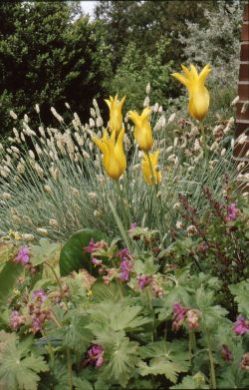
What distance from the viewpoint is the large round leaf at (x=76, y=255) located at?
2754 mm

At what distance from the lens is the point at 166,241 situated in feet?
10.9

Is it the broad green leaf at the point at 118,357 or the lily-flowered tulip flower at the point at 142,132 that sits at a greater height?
the lily-flowered tulip flower at the point at 142,132

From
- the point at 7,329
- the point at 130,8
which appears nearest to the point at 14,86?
the point at 7,329

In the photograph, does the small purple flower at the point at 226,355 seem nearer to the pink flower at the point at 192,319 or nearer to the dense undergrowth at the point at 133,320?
the dense undergrowth at the point at 133,320

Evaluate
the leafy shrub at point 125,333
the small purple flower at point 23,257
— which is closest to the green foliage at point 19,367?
the leafy shrub at point 125,333

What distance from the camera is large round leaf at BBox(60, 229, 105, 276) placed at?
2754mm

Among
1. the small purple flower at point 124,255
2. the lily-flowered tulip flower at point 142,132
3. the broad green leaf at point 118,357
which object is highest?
the lily-flowered tulip flower at point 142,132

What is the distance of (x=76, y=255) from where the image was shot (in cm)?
276

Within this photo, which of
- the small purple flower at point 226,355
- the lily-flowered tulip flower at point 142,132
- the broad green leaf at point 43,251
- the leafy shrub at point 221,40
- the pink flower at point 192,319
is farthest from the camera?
the leafy shrub at point 221,40

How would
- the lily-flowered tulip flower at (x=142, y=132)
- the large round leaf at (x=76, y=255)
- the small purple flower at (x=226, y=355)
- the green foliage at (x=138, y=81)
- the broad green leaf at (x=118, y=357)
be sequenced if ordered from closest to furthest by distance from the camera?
the broad green leaf at (x=118, y=357)
the small purple flower at (x=226, y=355)
the lily-flowered tulip flower at (x=142, y=132)
the large round leaf at (x=76, y=255)
the green foliage at (x=138, y=81)

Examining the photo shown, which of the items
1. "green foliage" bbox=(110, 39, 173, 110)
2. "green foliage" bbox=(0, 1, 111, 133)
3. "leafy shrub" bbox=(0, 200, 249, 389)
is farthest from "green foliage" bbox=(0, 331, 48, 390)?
"green foliage" bbox=(110, 39, 173, 110)

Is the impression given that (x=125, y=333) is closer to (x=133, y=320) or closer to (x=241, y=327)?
(x=133, y=320)

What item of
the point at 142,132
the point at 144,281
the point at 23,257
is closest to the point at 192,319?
the point at 144,281

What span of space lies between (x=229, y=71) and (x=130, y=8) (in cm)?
1015
